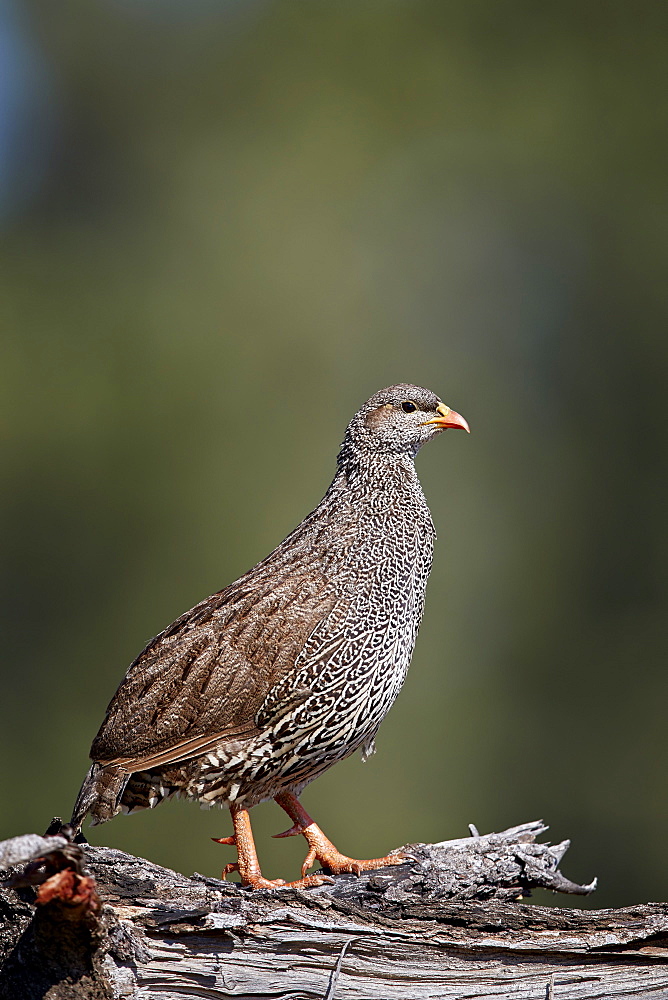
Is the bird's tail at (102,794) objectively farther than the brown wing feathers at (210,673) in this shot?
No

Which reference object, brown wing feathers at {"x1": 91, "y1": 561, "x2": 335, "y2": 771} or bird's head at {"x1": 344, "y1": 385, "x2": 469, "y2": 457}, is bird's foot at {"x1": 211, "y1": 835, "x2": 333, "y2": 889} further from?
bird's head at {"x1": 344, "y1": 385, "x2": 469, "y2": 457}

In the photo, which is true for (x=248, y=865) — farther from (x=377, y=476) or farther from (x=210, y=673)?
(x=377, y=476)

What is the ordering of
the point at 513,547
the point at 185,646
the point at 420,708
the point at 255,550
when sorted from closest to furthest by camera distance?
the point at 185,646 → the point at 255,550 → the point at 420,708 → the point at 513,547

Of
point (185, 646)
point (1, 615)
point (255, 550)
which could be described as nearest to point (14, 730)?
point (1, 615)

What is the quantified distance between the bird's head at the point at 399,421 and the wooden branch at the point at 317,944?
2.72m

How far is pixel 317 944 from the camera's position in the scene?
552 cm

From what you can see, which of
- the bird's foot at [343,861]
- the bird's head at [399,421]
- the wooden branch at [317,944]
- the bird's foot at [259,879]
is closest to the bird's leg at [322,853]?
the bird's foot at [343,861]

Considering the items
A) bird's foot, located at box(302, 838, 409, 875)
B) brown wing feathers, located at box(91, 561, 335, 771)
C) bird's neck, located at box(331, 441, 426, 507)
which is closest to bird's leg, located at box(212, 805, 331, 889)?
bird's foot, located at box(302, 838, 409, 875)

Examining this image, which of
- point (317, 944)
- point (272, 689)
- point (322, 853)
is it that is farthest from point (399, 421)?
point (317, 944)

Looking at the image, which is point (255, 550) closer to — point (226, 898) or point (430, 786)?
point (430, 786)

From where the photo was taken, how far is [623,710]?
27094mm

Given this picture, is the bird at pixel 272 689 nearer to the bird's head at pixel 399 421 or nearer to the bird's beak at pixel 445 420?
the bird's head at pixel 399 421

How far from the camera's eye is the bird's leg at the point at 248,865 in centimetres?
618

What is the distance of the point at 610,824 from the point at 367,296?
46.8ft
